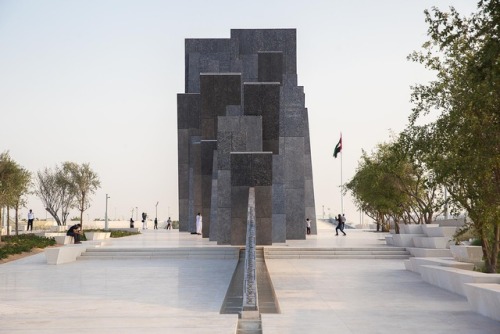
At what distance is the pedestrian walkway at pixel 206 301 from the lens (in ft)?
37.0

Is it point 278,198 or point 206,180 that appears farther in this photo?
point 206,180

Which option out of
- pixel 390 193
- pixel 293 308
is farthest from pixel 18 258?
pixel 390 193

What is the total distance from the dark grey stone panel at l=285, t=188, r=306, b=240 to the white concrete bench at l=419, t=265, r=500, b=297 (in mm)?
19569

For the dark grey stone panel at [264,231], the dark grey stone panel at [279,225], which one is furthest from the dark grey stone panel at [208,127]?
the dark grey stone panel at [264,231]

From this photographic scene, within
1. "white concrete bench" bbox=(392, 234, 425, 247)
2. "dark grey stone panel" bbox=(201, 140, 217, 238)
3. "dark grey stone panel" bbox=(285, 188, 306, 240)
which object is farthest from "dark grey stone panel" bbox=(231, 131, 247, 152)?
"dark grey stone panel" bbox=(285, 188, 306, 240)

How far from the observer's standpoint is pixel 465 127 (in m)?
15.4

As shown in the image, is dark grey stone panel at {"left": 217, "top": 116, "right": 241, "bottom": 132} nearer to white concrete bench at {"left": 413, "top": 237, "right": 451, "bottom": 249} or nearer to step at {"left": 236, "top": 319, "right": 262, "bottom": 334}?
white concrete bench at {"left": 413, "top": 237, "right": 451, "bottom": 249}

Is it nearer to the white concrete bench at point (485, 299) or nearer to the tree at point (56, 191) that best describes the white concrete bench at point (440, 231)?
the white concrete bench at point (485, 299)

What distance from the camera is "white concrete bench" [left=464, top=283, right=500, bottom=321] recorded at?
460 inches

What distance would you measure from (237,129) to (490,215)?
17.4 m

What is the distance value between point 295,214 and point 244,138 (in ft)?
28.1

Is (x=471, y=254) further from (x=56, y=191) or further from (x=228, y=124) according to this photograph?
(x=56, y=191)

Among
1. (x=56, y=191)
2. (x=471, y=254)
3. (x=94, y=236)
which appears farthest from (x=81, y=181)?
(x=471, y=254)

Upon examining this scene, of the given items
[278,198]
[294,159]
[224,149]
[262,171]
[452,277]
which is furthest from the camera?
[294,159]
